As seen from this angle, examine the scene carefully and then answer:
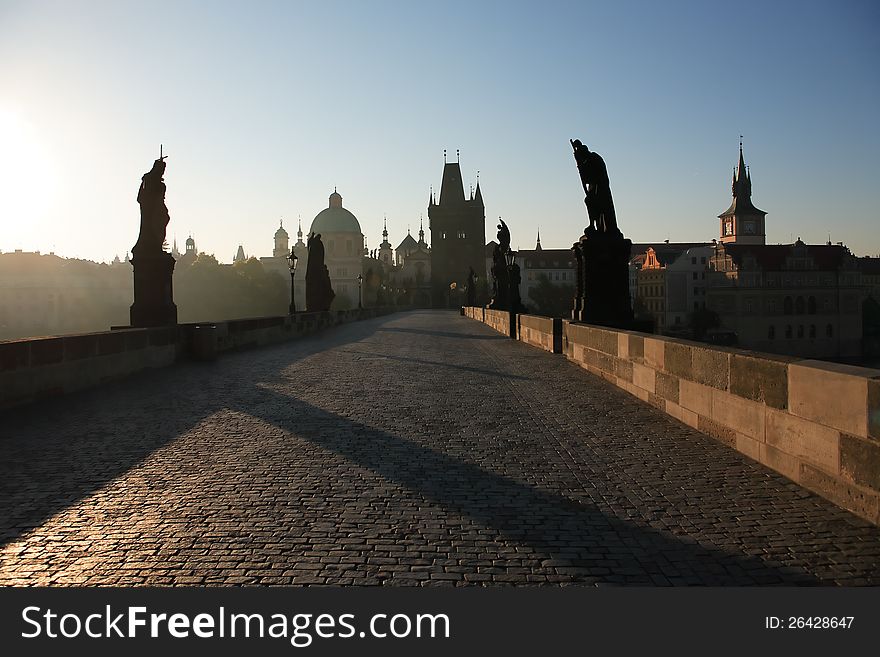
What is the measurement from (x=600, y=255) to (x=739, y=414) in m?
10.7

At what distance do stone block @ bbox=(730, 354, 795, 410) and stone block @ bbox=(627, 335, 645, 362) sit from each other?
310 cm

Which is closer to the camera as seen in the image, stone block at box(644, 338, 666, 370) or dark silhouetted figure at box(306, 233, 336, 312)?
stone block at box(644, 338, 666, 370)

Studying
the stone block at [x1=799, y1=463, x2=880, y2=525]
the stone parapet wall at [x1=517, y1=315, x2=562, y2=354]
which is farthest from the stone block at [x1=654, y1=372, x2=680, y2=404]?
the stone parapet wall at [x1=517, y1=315, x2=562, y2=354]

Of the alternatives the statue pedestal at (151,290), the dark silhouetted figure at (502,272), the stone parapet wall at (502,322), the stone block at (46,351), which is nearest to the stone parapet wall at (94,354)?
the stone block at (46,351)

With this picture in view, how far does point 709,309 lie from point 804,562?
296 feet

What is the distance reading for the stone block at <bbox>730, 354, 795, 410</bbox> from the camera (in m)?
5.41

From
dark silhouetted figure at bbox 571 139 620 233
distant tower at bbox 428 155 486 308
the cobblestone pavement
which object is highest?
distant tower at bbox 428 155 486 308

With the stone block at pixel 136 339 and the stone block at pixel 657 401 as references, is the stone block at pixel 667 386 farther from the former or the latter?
the stone block at pixel 136 339

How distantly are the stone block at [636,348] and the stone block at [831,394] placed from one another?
4212 millimetres

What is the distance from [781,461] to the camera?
543 centimetres

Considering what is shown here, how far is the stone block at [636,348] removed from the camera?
373 inches

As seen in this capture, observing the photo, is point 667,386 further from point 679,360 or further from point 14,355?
point 14,355

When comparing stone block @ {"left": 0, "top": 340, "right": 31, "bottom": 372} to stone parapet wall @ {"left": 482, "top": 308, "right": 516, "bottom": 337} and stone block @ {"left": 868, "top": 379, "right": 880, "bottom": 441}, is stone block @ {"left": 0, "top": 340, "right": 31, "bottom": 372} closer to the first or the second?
stone block @ {"left": 868, "top": 379, "right": 880, "bottom": 441}

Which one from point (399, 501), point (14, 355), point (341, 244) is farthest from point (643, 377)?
point (341, 244)
